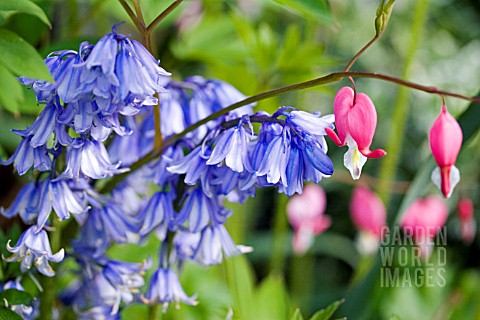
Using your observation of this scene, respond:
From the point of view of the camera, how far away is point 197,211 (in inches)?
31.6

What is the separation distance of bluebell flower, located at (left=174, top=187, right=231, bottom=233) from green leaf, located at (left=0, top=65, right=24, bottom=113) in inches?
9.3

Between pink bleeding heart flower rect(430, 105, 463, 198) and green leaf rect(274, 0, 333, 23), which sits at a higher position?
green leaf rect(274, 0, 333, 23)

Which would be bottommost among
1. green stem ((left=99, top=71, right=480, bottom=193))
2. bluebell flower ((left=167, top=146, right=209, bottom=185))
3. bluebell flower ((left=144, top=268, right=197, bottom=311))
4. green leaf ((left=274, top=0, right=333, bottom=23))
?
bluebell flower ((left=144, top=268, right=197, bottom=311))

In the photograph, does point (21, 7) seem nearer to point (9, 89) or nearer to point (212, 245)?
point (9, 89)

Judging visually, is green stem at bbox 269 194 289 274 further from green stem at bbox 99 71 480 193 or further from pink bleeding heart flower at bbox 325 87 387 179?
pink bleeding heart flower at bbox 325 87 387 179

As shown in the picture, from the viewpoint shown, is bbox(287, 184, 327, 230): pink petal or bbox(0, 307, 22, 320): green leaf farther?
bbox(287, 184, 327, 230): pink petal

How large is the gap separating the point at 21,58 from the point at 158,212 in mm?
242

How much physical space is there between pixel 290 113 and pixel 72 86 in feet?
0.75

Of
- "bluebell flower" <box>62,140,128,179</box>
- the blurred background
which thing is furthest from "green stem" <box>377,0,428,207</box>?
"bluebell flower" <box>62,140,128,179</box>

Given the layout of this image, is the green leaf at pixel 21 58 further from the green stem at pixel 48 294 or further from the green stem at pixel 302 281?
the green stem at pixel 302 281

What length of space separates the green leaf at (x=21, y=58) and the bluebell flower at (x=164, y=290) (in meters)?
0.32

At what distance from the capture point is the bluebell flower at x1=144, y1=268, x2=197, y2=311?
858mm

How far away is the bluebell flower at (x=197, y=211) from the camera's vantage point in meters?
0.80

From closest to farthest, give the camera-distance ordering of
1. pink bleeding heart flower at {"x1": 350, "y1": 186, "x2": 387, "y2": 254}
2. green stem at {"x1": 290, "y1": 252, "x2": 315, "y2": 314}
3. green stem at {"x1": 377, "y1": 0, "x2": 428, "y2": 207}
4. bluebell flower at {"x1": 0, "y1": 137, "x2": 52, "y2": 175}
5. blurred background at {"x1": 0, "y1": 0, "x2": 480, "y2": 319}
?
bluebell flower at {"x1": 0, "y1": 137, "x2": 52, "y2": 175}
blurred background at {"x1": 0, "y1": 0, "x2": 480, "y2": 319}
green stem at {"x1": 377, "y1": 0, "x2": 428, "y2": 207}
pink bleeding heart flower at {"x1": 350, "y1": 186, "x2": 387, "y2": 254}
green stem at {"x1": 290, "y1": 252, "x2": 315, "y2": 314}
